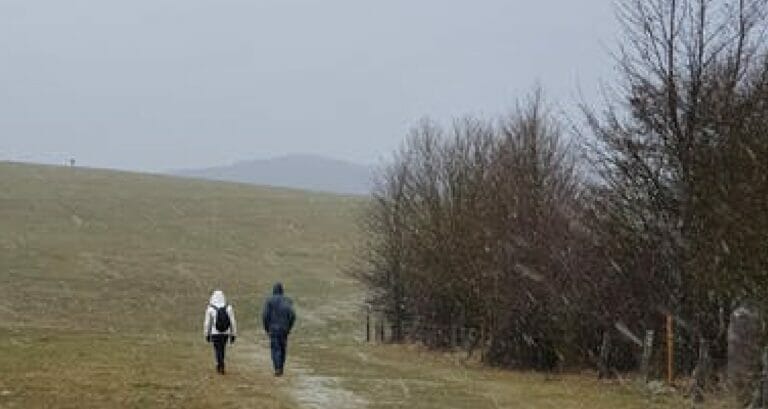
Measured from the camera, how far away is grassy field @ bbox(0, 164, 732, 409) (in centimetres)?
2016

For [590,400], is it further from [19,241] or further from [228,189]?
[228,189]

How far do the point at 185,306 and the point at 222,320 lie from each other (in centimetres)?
3501

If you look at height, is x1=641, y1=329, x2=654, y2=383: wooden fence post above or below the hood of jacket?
below

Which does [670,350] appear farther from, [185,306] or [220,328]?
[185,306]

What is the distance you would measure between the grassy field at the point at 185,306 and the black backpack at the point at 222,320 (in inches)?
37.6

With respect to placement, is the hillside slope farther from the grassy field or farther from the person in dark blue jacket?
the person in dark blue jacket

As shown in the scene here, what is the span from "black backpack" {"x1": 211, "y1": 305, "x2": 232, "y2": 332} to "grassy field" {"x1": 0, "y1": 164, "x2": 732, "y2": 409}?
955 millimetres

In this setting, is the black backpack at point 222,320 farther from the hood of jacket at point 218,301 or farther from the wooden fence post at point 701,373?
the wooden fence post at point 701,373

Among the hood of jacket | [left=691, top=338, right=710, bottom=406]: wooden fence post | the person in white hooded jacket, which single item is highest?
the hood of jacket

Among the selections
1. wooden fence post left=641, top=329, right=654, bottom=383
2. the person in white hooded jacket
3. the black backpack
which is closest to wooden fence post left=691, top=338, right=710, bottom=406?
wooden fence post left=641, top=329, right=654, bottom=383

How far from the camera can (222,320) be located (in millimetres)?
23312

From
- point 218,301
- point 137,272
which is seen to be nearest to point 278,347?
point 218,301

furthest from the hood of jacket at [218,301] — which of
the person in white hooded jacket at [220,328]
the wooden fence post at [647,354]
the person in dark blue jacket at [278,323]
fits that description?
the wooden fence post at [647,354]

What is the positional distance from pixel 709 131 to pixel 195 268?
49.2m
